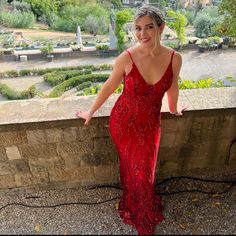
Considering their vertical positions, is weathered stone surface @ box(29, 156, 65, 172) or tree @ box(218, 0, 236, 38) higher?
tree @ box(218, 0, 236, 38)

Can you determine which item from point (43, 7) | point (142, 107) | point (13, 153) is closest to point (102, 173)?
point (13, 153)

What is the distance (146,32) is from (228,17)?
5.99m

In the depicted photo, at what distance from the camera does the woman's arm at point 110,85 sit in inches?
50.8

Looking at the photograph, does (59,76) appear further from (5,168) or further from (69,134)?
(69,134)

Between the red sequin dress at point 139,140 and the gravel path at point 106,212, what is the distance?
10 centimetres

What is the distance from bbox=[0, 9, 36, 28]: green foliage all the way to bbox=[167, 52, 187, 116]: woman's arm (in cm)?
2028

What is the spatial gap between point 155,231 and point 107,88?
3.00 feet

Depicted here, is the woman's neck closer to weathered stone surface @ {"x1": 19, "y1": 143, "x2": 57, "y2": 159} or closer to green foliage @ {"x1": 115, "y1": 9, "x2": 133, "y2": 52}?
weathered stone surface @ {"x1": 19, "y1": 143, "x2": 57, "y2": 159}

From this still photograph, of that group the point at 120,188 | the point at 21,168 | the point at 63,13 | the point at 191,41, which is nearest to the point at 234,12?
the point at 120,188

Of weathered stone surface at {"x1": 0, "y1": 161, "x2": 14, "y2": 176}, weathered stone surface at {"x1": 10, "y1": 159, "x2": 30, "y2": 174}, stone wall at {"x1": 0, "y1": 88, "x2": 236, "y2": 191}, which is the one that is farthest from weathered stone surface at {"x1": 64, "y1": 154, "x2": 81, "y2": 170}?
weathered stone surface at {"x1": 0, "y1": 161, "x2": 14, "y2": 176}

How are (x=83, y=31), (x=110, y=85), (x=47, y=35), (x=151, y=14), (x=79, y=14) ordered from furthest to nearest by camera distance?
(x=83, y=31), (x=79, y=14), (x=47, y=35), (x=110, y=85), (x=151, y=14)

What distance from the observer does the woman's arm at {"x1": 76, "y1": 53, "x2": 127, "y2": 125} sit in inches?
50.8

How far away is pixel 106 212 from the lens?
1.73 metres

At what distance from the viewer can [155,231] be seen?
5.19 feet
